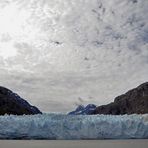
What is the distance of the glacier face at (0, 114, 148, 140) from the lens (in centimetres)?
1337

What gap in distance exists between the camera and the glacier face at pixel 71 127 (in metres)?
13.4

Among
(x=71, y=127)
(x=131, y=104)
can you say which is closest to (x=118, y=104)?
(x=131, y=104)

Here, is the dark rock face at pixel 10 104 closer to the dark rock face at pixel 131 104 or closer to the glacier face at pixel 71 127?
the dark rock face at pixel 131 104

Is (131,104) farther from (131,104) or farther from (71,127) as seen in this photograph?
(71,127)

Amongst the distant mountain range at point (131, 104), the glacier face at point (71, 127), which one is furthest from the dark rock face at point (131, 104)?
the glacier face at point (71, 127)

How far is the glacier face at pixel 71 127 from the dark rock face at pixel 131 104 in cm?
1605

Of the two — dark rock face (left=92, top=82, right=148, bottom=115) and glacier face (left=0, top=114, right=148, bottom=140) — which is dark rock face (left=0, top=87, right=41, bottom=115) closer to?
dark rock face (left=92, top=82, right=148, bottom=115)

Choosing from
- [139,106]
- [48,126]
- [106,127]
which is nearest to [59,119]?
[48,126]

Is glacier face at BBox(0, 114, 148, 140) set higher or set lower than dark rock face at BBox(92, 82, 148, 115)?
lower

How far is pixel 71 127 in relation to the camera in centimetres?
1359

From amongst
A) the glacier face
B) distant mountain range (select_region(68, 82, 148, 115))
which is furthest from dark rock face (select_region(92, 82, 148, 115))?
the glacier face

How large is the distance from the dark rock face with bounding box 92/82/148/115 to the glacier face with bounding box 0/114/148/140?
632 inches

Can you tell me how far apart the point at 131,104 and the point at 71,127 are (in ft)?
66.2

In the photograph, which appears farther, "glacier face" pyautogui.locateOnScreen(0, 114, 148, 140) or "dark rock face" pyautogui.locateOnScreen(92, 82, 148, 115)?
"dark rock face" pyautogui.locateOnScreen(92, 82, 148, 115)
